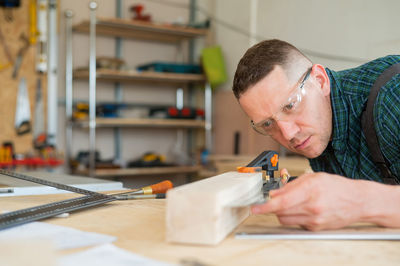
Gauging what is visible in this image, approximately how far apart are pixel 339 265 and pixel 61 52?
408 centimetres

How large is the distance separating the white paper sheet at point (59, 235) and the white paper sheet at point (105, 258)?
0.06 meters

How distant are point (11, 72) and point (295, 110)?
11.0ft

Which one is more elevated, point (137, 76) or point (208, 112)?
point (137, 76)

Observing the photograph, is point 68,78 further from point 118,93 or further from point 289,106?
point 289,106

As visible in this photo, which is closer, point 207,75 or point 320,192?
point 320,192

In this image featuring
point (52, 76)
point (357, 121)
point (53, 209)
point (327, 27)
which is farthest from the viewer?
point (52, 76)

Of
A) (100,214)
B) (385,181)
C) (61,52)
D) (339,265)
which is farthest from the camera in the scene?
(61,52)

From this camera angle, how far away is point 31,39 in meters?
3.88

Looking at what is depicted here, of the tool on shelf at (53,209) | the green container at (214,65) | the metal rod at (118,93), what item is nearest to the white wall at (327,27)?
the green container at (214,65)

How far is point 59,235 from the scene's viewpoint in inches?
29.5

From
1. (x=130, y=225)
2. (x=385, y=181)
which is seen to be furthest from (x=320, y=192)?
(x=385, y=181)

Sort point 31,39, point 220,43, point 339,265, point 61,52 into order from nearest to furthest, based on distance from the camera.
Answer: point 339,265
point 31,39
point 61,52
point 220,43

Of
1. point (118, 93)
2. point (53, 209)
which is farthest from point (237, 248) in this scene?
point (118, 93)

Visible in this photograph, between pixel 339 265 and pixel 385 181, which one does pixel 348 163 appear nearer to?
pixel 385 181
